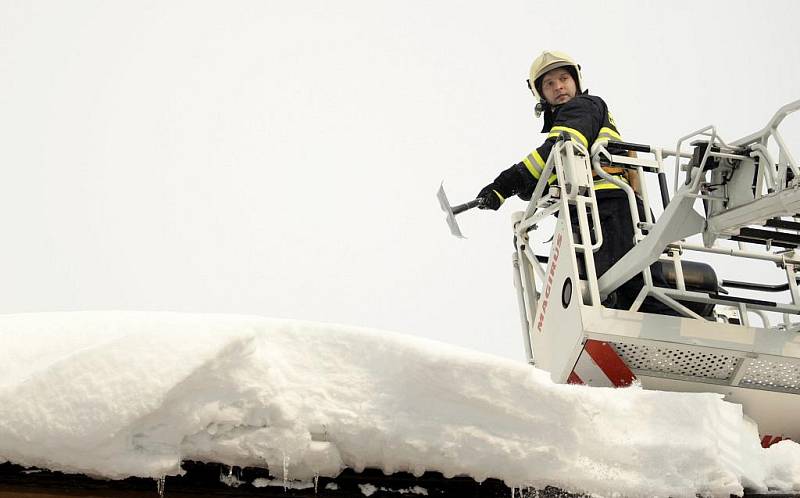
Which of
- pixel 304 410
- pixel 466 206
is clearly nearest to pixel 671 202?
pixel 466 206

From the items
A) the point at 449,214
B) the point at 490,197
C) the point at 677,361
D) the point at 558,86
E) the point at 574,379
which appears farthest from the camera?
the point at 558,86

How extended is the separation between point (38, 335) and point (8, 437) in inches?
16.0

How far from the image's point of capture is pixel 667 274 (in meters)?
5.12

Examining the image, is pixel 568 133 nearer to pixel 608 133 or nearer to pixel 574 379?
pixel 608 133

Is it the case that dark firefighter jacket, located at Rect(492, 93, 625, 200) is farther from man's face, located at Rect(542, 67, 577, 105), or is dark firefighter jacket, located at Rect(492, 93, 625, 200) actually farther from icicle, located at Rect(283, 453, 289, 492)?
icicle, located at Rect(283, 453, 289, 492)

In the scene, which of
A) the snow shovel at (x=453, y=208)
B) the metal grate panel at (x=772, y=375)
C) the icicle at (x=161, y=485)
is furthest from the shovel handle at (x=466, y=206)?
the icicle at (x=161, y=485)

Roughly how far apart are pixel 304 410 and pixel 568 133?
340 centimetres

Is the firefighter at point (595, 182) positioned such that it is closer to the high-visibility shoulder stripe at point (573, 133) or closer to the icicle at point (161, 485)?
the high-visibility shoulder stripe at point (573, 133)

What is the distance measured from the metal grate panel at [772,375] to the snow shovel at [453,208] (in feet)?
6.49

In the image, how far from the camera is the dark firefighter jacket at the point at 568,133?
17.9 ft

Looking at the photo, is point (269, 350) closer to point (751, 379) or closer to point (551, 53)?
point (751, 379)

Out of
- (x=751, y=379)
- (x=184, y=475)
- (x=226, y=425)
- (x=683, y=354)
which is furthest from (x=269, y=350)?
(x=751, y=379)

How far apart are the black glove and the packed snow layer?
288cm

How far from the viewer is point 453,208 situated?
5.89 metres
